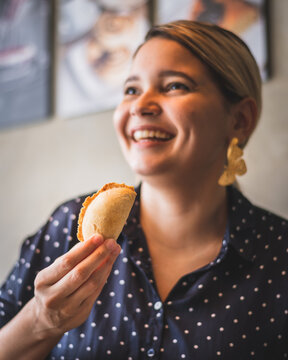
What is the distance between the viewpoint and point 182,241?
3.39 feet

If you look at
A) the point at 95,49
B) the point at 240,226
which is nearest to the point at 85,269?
the point at 240,226

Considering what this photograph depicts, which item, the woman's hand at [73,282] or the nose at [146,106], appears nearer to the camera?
the woman's hand at [73,282]

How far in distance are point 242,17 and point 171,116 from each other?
1.93 feet

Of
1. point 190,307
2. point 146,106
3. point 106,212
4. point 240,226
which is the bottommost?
point 190,307

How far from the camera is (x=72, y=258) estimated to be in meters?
0.66

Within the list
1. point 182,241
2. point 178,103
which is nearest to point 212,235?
point 182,241

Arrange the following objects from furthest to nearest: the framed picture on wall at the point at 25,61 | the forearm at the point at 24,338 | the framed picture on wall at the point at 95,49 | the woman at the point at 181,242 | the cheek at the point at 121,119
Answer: the framed picture on wall at the point at 25,61 → the framed picture on wall at the point at 95,49 → the cheek at the point at 121,119 → the woman at the point at 181,242 → the forearm at the point at 24,338

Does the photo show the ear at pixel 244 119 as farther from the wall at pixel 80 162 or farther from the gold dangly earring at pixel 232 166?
Result: the wall at pixel 80 162

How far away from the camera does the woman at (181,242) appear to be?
91 cm

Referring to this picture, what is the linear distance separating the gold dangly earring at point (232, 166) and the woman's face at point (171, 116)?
0.04 metres

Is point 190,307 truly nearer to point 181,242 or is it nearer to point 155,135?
point 181,242

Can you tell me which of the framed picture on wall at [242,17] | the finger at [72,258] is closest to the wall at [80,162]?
the framed picture on wall at [242,17]

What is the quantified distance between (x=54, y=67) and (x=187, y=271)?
1121 mm

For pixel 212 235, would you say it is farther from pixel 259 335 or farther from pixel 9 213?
pixel 9 213
